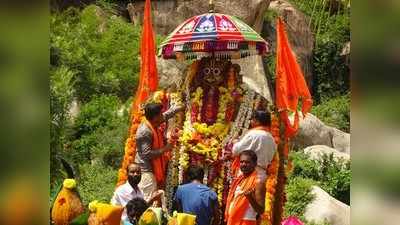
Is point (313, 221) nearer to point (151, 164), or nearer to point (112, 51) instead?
point (151, 164)

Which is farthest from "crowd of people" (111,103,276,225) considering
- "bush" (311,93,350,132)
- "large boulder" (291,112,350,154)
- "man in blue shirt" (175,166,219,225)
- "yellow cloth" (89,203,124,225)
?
"bush" (311,93,350,132)

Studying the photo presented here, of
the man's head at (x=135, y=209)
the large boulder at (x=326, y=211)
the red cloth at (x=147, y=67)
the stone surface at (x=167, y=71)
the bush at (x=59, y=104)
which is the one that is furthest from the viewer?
the stone surface at (x=167, y=71)

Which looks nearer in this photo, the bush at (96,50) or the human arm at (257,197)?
the human arm at (257,197)

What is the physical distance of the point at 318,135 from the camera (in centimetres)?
1186

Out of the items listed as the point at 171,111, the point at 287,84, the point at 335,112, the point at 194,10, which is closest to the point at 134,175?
the point at 171,111

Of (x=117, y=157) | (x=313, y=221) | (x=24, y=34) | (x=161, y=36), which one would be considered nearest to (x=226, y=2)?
(x=161, y=36)

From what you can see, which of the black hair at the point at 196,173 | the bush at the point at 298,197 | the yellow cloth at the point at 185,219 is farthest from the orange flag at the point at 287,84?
the bush at the point at 298,197

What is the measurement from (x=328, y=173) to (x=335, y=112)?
9.84 feet

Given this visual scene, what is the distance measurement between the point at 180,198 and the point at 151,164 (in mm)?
829

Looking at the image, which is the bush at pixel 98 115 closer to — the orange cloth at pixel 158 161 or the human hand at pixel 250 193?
the orange cloth at pixel 158 161

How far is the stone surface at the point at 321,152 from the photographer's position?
424 inches

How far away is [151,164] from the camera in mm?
6773

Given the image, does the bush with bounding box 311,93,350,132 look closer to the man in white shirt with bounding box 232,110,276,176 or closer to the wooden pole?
the wooden pole

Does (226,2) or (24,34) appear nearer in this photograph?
(24,34)
